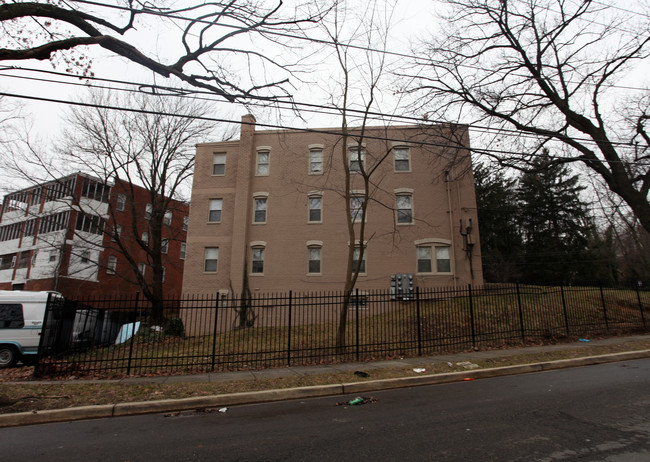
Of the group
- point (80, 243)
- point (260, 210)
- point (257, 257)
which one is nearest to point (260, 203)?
point (260, 210)

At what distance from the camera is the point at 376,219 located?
21312mm

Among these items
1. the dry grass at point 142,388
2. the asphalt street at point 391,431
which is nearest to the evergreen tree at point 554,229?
the dry grass at point 142,388

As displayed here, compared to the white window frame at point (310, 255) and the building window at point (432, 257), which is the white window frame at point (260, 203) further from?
the building window at point (432, 257)

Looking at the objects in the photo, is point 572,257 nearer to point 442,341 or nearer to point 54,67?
point 442,341

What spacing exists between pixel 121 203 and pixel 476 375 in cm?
3446

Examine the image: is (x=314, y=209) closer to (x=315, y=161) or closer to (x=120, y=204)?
(x=315, y=161)

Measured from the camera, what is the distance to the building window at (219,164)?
77.3ft

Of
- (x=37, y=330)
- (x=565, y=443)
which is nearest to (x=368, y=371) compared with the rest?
(x=565, y=443)

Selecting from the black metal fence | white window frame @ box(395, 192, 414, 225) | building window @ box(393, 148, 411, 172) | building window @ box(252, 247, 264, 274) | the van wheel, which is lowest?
the van wheel

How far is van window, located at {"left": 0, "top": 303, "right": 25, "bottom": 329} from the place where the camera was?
11773 mm

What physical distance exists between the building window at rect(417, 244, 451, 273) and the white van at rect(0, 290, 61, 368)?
54.7 feet

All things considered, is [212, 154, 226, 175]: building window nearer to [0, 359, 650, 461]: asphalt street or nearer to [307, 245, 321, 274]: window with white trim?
[307, 245, 321, 274]: window with white trim

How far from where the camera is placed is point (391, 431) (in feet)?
15.8

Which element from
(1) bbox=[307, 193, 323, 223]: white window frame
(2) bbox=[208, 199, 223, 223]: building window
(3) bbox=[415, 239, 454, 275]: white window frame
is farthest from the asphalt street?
(2) bbox=[208, 199, 223, 223]: building window
